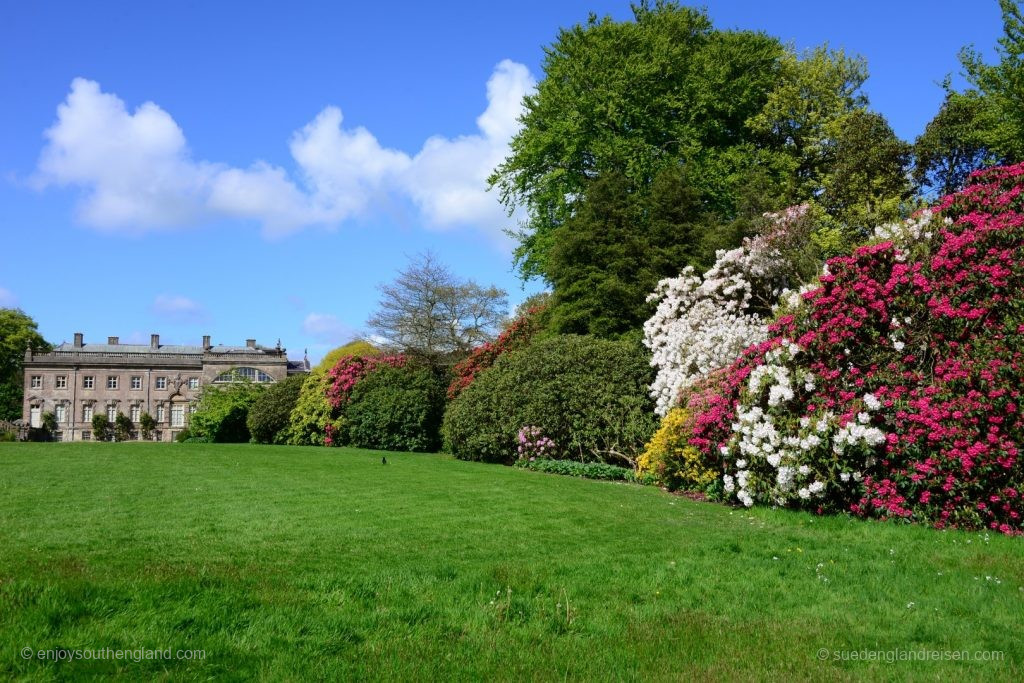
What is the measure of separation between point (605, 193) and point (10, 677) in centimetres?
2110

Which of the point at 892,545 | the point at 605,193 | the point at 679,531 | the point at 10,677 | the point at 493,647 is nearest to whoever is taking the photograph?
the point at 10,677

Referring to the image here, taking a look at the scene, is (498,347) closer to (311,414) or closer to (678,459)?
(311,414)

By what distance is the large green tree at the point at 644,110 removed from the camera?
26391 millimetres

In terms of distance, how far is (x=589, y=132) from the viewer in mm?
27516

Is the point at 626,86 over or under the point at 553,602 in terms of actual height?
over

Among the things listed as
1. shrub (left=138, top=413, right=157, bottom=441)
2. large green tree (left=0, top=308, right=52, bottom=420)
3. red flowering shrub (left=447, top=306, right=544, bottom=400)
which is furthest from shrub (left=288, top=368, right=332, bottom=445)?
large green tree (left=0, top=308, right=52, bottom=420)

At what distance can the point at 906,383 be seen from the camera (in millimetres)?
9859

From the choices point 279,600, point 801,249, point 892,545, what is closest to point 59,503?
point 279,600

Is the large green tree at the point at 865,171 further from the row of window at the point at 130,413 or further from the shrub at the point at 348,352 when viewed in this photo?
the row of window at the point at 130,413

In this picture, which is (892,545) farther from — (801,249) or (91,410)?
(91,410)

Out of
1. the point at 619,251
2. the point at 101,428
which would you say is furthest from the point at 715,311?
the point at 101,428

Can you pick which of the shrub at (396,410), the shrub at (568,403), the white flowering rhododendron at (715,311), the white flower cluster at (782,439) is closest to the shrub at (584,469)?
the shrub at (568,403)

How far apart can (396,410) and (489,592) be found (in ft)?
70.3

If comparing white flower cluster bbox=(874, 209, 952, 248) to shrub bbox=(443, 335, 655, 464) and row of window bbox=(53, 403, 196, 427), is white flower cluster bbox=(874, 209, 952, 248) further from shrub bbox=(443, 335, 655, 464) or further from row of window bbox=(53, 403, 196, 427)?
row of window bbox=(53, 403, 196, 427)
